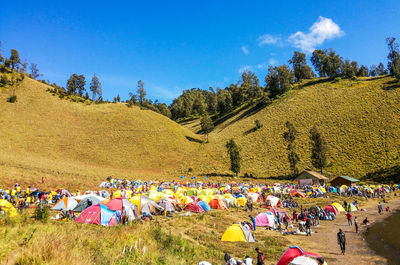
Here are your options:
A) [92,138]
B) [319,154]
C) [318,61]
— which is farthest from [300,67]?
[92,138]

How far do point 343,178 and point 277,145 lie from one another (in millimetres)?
25314

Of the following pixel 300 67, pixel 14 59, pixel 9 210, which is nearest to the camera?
pixel 9 210

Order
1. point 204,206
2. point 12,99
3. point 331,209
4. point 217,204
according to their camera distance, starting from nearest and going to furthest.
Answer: point 204,206
point 331,209
point 217,204
point 12,99

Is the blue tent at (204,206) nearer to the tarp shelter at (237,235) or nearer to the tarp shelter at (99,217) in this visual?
the tarp shelter at (237,235)

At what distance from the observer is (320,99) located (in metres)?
82.4

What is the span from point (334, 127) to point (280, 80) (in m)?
38.1

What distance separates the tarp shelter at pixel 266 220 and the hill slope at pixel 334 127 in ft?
120

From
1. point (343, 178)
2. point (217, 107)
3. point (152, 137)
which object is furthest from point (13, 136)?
point (217, 107)

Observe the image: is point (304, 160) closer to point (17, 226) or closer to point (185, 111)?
point (17, 226)

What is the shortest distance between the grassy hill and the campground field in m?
39.5

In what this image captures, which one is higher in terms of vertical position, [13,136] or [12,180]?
[13,136]

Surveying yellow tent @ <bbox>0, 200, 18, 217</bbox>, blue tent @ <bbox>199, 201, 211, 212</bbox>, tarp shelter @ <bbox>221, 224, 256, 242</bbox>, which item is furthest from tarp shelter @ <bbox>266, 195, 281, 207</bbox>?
yellow tent @ <bbox>0, 200, 18, 217</bbox>

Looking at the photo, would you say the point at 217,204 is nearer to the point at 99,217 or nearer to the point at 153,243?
the point at 99,217

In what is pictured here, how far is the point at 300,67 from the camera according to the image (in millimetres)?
114688
